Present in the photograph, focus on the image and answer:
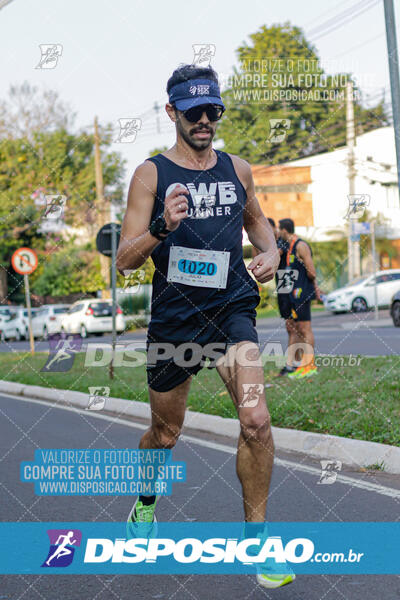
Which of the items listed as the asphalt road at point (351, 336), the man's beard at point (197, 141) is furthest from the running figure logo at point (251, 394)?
the asphalt road at point (351, 336)

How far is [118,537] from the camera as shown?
14.4ft

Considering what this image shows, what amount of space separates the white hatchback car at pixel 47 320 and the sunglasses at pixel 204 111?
1111 inches

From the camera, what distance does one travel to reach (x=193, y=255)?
12.7ft

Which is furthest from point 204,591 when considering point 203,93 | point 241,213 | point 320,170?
point 320,170

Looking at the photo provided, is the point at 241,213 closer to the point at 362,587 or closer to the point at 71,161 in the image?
the point at 362,587

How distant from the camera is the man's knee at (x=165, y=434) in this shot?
4.06m

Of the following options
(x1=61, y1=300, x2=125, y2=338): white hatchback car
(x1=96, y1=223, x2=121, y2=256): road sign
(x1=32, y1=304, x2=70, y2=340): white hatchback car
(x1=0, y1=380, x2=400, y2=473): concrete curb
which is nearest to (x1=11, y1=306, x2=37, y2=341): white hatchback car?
(x1=32, y1=304, x2=70, y2=340): white hatchback car

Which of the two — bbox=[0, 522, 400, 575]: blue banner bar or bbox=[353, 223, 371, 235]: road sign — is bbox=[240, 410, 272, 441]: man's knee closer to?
bbox=[0, 522, 400, 575]: blue banner bar

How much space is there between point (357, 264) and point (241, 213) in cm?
3523

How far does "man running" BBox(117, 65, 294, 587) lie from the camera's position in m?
3.82

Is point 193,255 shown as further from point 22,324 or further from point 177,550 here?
point 22,324

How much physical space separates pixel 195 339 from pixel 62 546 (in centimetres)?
132

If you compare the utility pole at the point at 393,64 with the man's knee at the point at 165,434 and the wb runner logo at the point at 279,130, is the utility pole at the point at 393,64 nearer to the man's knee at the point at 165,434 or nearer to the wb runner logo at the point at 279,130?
the wb runner logo at the point at 279,130

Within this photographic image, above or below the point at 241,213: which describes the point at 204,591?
below
